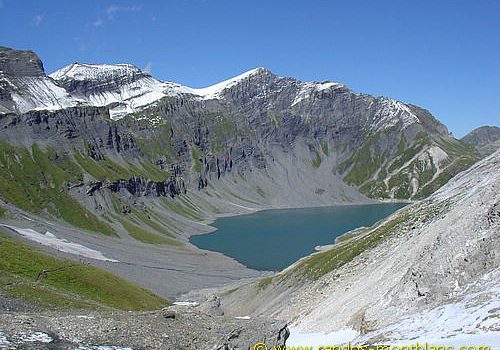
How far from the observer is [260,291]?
76.1 meters

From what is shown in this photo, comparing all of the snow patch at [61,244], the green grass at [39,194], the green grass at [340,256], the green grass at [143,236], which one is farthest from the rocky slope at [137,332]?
the green grass at [39,194]

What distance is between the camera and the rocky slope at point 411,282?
2370 cm

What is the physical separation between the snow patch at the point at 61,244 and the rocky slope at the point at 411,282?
2647 inches

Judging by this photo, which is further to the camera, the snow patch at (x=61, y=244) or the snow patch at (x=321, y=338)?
the snow patch at (x=61, y=244)

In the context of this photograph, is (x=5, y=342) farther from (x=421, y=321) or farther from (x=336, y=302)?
(x=336, y=302)

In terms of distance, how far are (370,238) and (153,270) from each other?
80545 mm

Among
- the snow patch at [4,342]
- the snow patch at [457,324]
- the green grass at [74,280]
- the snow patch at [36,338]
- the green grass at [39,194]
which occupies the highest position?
the green grass at [39,194]

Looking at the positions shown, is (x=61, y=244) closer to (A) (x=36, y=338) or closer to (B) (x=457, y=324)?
(A) (x=36, y=338)

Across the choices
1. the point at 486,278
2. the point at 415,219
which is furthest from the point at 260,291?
the point at 486,278

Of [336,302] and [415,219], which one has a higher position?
[415,219]

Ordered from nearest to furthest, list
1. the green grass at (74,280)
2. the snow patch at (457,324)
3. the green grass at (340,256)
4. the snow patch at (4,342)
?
the snow patch at (457,324) → the snow patch at (4,342) → the green grass at (340,256) → the green grass at (74,280)

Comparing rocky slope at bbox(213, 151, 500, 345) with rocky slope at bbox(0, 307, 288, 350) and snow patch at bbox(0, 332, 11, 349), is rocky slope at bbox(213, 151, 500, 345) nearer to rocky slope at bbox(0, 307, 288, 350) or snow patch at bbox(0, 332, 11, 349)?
rocky slope at bbox(0, 307, 288, 350)

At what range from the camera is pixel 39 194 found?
183875 millimetres

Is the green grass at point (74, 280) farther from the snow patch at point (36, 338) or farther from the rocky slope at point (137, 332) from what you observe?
the snow patch at point (36, 338)
